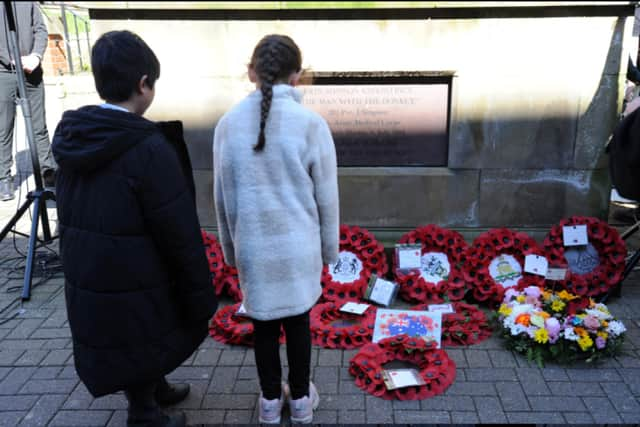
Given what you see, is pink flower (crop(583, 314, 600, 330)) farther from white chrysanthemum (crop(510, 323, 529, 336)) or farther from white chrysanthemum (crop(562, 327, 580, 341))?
white chrysanthemum (crop(510, 323, 529, 336))

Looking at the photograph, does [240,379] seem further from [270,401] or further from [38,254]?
[38,254]

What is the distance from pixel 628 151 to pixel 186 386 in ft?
9.62

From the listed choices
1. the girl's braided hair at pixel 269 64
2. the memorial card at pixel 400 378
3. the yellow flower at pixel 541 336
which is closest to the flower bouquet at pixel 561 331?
the yellow flower at pixel 541 336

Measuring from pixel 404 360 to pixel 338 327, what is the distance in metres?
0.51

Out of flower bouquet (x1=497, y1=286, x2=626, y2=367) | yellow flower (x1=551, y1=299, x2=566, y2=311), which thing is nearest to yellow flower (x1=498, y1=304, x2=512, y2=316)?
flower bouquet (x1=497, y1=286, x2=626, y2=367)

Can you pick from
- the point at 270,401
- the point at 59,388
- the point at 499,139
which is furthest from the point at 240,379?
the point at 499,139

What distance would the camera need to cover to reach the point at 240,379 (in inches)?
117

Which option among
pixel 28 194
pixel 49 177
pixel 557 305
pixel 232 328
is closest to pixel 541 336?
pixel 557 305

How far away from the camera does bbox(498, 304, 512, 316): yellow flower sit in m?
3.34

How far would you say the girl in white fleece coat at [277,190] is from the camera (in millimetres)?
2127

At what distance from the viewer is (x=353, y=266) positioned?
392 centimetres

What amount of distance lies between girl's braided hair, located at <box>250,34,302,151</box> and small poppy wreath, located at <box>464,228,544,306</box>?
7.30 ft

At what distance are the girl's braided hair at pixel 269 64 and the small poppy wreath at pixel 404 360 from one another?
4.67 feet

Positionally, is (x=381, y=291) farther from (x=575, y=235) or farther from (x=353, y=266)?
(x=575, y=235)
